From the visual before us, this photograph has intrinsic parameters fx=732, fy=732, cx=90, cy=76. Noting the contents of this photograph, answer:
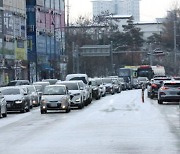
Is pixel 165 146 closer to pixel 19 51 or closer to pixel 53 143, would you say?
pixel 53 143

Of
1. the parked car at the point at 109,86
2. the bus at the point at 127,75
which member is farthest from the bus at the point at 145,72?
the parked car at the point at 109,86

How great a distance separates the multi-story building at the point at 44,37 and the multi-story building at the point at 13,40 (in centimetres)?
384

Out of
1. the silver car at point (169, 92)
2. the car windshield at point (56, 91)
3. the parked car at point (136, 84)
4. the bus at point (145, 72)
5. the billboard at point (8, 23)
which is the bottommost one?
the parked car at point (136, 84)

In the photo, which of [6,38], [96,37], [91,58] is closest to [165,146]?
[6,38]

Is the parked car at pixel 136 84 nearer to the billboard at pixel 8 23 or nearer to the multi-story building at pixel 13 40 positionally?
the multi-story building at pixel 13 40

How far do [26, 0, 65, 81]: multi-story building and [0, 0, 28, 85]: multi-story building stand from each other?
3845mm

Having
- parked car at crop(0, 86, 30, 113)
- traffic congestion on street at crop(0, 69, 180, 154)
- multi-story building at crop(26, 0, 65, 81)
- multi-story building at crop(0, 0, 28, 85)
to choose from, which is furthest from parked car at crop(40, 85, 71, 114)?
multi-story building at crop(26, 0, 65, 81)

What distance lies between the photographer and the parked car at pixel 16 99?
41.2m

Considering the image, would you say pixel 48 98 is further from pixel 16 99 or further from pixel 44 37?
pixel 44 37

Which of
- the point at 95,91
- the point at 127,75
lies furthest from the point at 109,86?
the point at 127,75

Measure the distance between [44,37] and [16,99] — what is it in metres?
66.9

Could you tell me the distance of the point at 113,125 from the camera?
27938mm

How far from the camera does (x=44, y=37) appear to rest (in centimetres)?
10775

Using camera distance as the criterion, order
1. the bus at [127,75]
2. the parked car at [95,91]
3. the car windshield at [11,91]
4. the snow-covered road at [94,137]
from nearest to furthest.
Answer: the snow-covered road at [94,137] → the car windshield at [11,91] → the parked car at [95,91] → the bus at [127,75]
